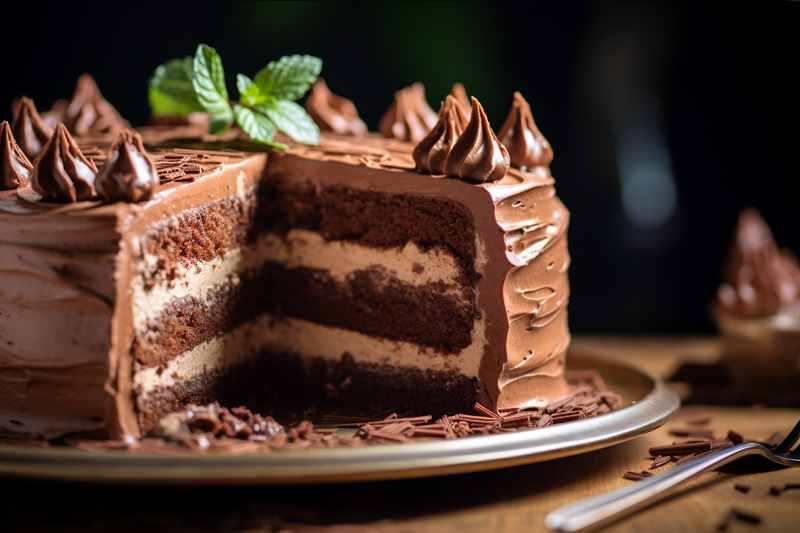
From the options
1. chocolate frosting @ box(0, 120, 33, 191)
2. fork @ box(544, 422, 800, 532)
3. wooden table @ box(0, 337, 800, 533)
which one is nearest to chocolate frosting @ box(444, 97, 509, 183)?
wooden table @ box(0, 337, 800, 533)

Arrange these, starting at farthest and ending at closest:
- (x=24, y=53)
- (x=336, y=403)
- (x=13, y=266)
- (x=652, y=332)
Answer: (x=652, y=332) < (x=24, y=53) < (x=336, y=403) < (x=13, y=266)

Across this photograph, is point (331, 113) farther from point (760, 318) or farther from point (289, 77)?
point (760, 318)

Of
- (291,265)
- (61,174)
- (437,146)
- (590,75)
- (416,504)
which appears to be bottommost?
(416,504)

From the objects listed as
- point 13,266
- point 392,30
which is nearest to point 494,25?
point 392,30

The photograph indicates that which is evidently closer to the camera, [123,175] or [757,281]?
[123,175]

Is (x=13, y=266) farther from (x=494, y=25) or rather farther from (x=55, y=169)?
(x=494, y=25)

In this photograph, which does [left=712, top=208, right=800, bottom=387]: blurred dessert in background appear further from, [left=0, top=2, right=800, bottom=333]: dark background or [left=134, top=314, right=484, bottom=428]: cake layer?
[left=134, top=314, right=484, bottom=428]: cake layer

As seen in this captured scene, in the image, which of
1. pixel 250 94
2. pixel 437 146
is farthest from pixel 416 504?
pixel 250 94
